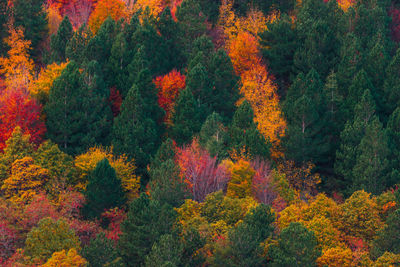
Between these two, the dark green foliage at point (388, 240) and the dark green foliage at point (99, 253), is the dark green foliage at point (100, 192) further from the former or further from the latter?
the dark green foliage at point (388, 240)

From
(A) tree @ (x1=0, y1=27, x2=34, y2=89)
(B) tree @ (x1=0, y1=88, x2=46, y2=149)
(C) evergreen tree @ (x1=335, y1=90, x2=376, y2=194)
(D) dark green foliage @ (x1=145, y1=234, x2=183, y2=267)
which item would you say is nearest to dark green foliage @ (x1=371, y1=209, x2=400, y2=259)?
(C) evergreen tree @ (x1=335, y1=90, x2=376, y2=194)

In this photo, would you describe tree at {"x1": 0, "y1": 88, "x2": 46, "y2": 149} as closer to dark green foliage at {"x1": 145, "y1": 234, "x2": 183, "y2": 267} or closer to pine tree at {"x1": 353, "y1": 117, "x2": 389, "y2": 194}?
dark green foliage at {"x1": 145, "y1": 234, "x2": 183, "y2": 267}

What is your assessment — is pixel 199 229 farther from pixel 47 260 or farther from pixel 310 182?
pixel 310 182

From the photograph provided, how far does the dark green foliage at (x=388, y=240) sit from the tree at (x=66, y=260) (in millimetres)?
24057

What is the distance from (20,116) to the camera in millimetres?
86438

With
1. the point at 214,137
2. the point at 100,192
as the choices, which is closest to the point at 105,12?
the point at 214,137

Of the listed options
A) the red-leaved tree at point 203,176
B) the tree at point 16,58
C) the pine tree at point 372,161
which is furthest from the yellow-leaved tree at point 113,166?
the pine tree at point 372,161

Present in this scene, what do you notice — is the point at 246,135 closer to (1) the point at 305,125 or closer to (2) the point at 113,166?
(1) the point at 305,125

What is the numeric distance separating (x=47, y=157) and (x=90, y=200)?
23.2 feet

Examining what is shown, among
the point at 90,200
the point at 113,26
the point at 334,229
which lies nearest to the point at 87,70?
the point at 113,26

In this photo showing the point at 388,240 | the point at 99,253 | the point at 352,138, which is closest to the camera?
the point at 99,253

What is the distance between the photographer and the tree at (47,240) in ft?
226

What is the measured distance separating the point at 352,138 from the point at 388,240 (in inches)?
810

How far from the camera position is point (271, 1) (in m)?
115
